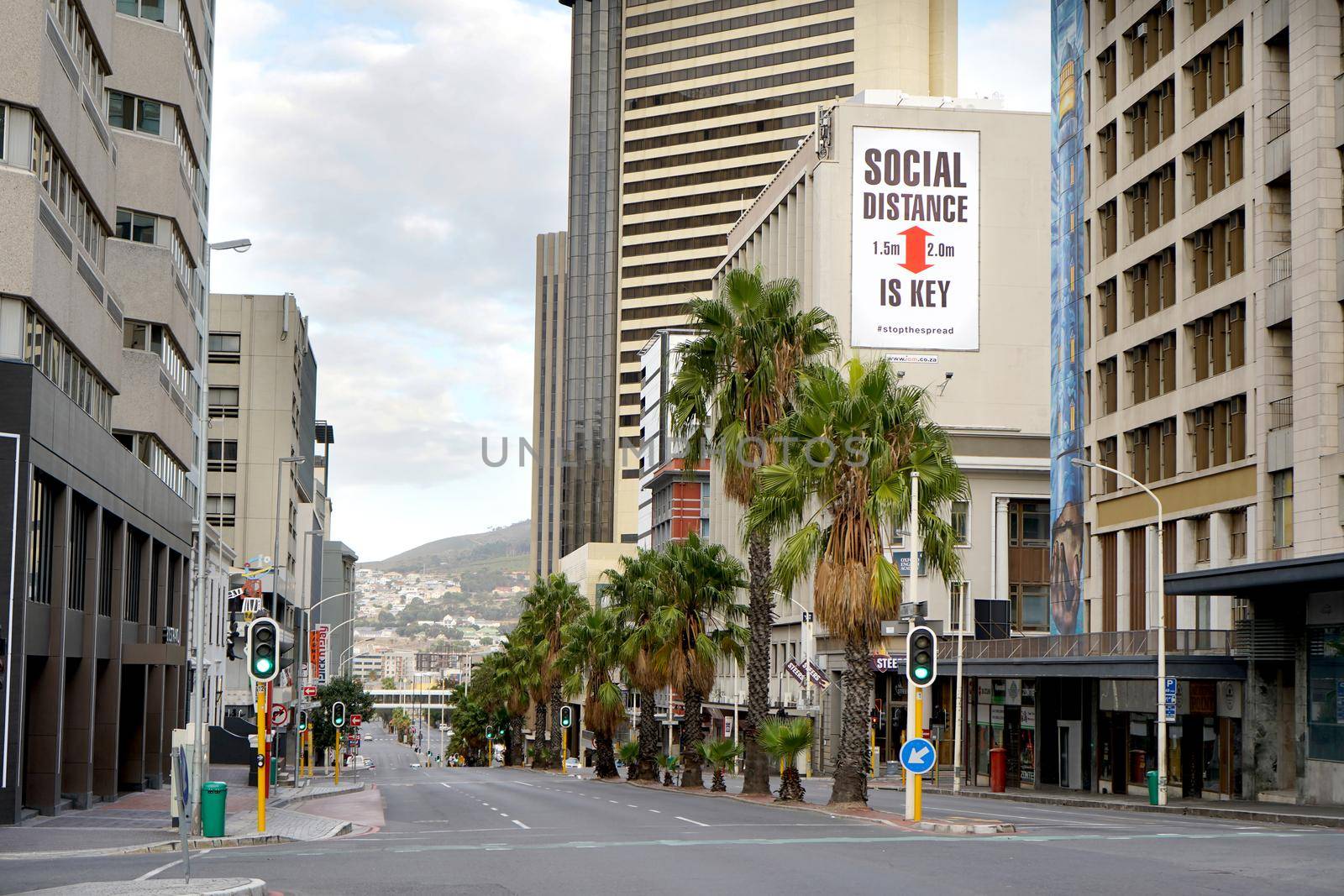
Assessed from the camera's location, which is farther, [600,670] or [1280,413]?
Result: [600,670]

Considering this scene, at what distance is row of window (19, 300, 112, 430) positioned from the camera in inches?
1464

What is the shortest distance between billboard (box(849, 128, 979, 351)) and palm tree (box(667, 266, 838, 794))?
53.1 metres

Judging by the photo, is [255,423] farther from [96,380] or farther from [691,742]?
[96,380]

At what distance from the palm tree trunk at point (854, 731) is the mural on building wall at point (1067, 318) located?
2867cm

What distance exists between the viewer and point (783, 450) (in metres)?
38.6

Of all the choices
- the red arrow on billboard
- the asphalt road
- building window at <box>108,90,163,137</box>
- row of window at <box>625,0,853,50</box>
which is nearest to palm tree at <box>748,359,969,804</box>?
the asphalt road

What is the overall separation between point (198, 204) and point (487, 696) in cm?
8462

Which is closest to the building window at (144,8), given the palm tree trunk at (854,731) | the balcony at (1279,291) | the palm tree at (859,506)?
the palm tree at (859,506)

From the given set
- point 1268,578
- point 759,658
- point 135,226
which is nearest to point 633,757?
point 759,658

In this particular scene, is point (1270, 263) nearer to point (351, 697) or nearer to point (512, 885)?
point (512, 885)

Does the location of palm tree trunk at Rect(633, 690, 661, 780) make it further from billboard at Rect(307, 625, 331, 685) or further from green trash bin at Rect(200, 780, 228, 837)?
billboard at Rect(307, 625, 331, 685)

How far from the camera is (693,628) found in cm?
5431

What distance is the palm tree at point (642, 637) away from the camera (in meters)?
56.6

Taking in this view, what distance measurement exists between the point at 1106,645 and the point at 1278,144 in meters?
17.1
